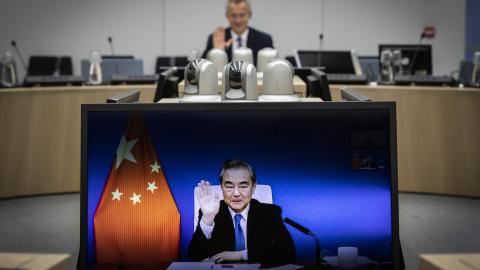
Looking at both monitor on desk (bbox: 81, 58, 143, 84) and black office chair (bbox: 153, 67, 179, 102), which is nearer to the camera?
black office chair (bbox: 153, 67, 179, 102)

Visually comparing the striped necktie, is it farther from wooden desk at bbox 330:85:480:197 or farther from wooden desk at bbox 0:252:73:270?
wooden desk at bbox 330:85:480:197

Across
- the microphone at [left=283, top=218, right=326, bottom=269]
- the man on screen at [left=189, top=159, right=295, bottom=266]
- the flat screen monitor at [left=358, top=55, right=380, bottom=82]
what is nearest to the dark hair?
the man on screen at [left=189, top=159, right=295, bottom=266]

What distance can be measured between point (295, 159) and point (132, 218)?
407mm

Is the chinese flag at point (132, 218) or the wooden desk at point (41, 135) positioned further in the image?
the wooden desk at point (41, 135)

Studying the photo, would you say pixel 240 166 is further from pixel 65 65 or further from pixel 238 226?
pixel 65 65

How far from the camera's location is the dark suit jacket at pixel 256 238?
1.58 metres

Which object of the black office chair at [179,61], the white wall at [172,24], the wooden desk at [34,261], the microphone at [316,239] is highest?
the white wall at [172,24]

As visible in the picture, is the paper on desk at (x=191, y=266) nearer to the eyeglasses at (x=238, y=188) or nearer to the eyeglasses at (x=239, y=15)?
the eyeglasses at (x=238, y=188)

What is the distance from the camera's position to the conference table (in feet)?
16.9

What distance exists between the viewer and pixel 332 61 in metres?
5.84

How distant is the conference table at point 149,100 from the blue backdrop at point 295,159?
358cm

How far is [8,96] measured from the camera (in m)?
5.14

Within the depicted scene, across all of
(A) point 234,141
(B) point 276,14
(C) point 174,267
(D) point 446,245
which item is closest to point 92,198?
(C) point 174,267

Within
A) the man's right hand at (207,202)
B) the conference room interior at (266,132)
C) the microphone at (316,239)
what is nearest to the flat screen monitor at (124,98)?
the conference room interior at (266,132)
